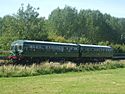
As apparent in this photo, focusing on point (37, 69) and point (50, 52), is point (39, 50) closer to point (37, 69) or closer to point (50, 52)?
point (50, 52)

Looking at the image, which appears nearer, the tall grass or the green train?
the tall grass

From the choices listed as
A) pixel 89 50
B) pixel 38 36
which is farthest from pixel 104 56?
pixel 38 36

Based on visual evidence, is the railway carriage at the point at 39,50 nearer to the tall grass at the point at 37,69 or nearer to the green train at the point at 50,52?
Result: the green train at the point at 50,52

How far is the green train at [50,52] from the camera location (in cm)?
4084

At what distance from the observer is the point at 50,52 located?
44.7 meters

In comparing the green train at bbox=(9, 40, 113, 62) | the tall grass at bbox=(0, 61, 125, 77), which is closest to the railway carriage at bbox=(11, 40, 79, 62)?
the green train at bbox=(9, 40, 113, 62)

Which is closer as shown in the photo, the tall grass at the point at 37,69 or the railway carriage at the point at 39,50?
the tall grass at the point at 37,69

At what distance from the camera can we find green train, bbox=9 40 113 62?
4084 cm

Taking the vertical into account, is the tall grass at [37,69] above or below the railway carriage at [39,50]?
below

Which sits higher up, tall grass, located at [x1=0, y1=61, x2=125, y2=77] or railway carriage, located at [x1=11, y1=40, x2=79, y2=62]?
railway carriage, located at [x1=11, y1=40, x2=79, y2=62]

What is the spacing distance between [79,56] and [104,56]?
9.46 meters

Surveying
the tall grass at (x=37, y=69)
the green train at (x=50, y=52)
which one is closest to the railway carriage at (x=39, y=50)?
the green train at (x=50, y=52)

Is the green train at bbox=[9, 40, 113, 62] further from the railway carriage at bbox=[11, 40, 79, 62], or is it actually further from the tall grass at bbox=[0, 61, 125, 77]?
the tall grass at bbox=[0, 61, 125, 77]

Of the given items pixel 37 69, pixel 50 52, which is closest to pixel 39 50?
pixel 50 52
